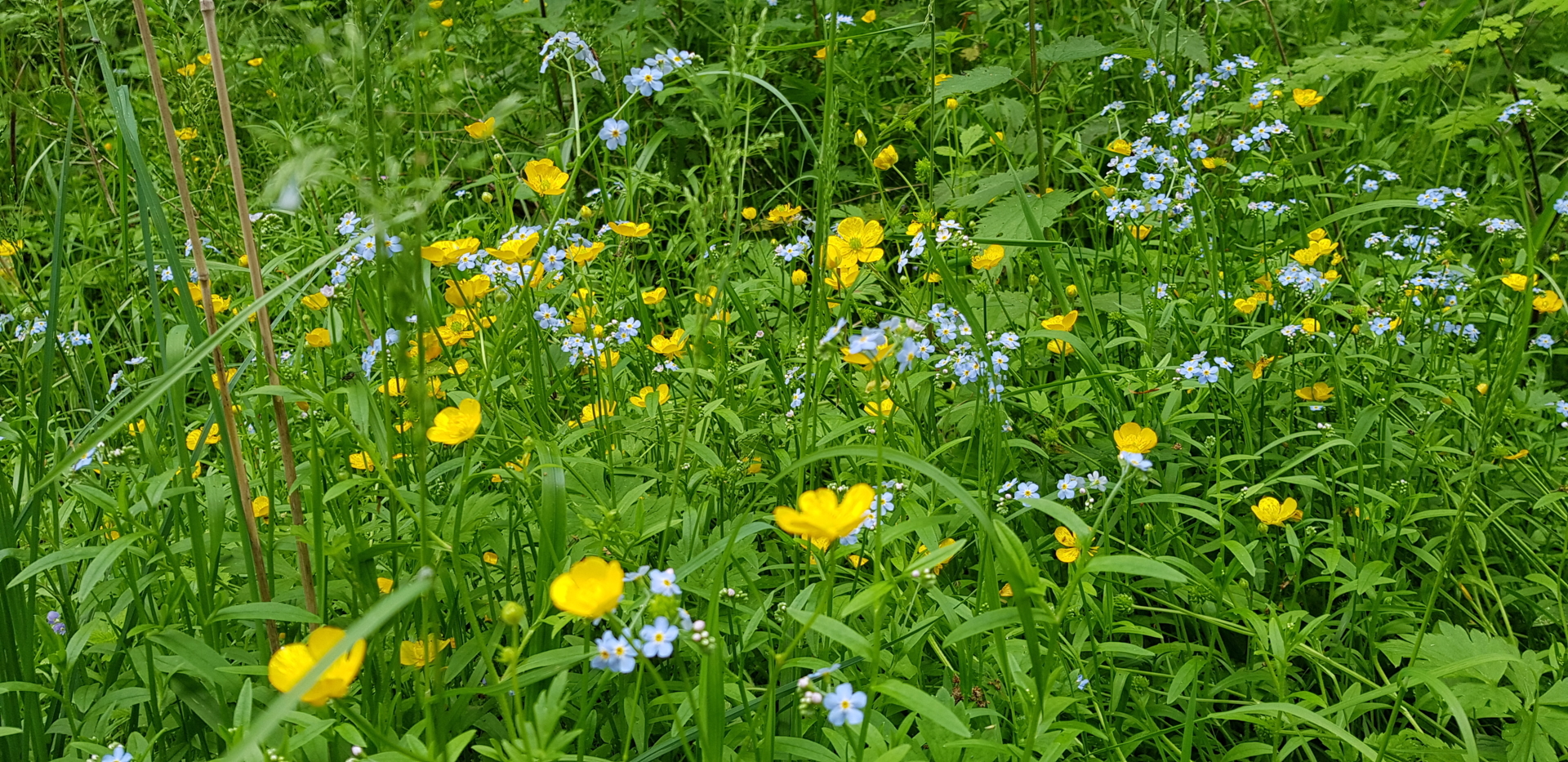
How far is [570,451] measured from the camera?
6.28ft

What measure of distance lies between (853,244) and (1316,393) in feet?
3.25

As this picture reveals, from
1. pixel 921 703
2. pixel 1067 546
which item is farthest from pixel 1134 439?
pixel 921 703

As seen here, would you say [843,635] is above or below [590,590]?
below

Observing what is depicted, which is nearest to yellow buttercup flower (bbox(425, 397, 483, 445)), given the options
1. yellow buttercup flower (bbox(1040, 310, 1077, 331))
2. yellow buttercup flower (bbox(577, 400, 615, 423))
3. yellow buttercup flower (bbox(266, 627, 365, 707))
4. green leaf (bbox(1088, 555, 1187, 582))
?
yellow buttercup flower (bbox(577, 400, 615, 423))

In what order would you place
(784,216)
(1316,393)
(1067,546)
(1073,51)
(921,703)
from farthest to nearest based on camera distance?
1. (1073,51)
2. (784,216)
3. (1316,393)
4. (1067,546)
5. (921,703)

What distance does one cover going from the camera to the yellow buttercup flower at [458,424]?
1384mm

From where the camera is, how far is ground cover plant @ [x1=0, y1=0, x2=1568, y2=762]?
1.18 meters

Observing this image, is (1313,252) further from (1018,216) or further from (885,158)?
(885,158)

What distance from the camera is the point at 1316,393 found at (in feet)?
6.84

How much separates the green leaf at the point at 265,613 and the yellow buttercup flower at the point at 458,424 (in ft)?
0.82

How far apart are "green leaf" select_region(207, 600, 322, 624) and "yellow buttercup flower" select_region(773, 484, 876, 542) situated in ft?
2.14

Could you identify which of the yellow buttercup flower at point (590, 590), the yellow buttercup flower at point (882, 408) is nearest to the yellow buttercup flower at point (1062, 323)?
the yellow buttercup flower at point (882, 408)

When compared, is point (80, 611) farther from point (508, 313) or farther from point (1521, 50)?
point (1521, 50)

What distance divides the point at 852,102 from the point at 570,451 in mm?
1753
